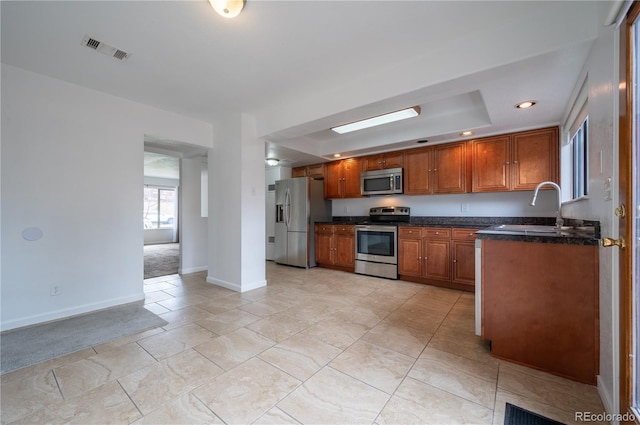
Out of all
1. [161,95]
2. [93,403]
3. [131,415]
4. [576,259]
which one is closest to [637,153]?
[576,259]

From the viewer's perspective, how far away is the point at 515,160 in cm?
343

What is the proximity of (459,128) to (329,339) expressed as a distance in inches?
125

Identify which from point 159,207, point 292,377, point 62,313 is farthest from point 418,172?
point 159,207

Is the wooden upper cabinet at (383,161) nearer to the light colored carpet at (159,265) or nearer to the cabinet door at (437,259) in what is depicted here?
the cabinet door at (437,259)

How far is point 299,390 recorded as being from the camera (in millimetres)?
1579

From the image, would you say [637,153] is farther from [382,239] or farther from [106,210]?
[106,210]

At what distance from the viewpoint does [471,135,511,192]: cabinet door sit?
11.5ft

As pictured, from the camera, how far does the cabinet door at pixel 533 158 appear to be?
10.5 feet

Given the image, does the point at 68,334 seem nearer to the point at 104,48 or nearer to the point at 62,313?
the point at 62,313

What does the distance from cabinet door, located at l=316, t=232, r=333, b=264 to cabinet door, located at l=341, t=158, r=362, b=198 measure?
899 millimetres

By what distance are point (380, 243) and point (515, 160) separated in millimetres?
2227

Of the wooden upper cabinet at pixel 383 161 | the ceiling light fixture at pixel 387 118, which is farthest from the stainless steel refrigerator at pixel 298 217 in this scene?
the ceiling light fixture at pixel 387 118

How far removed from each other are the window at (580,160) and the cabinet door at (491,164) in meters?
0.69

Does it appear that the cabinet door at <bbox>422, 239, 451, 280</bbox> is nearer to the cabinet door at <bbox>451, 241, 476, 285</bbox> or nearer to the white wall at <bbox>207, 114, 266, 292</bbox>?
the cabinet door at <bbox>451, 241, 476, 285</bbox>
